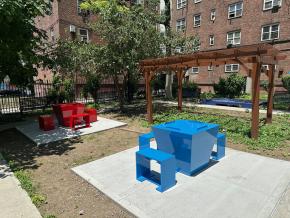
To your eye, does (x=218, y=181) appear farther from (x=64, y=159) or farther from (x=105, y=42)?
(x=105, y=42)

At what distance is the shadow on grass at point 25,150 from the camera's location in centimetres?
612

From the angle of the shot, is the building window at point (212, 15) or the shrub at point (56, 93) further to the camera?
the building window at point (212, 15)

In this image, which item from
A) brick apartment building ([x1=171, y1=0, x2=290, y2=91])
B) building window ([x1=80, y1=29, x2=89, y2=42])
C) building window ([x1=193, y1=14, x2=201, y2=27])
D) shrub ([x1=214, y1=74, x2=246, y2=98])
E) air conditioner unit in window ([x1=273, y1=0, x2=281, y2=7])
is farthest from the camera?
building window ([x1=193, y1=14, x2=201, y2=27])

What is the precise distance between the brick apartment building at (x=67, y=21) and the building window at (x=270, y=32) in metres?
17.7

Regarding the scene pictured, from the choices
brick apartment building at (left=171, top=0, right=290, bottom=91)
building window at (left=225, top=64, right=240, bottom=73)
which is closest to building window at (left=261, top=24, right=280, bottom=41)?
brick apartment building at (left=171, top=0, right=290, bottom=91)

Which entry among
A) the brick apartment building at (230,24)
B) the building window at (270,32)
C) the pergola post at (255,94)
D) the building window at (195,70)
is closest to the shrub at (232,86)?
the brick apartment building at (230,24)

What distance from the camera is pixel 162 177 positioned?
4.29 metres

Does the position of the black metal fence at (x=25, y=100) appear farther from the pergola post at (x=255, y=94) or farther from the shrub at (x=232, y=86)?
the shrub at (x=232, y=86)

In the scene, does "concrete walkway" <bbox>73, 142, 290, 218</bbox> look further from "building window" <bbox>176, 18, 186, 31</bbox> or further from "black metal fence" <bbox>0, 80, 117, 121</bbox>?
"building window" <bbox>176, 18, 186, 31</bbox>

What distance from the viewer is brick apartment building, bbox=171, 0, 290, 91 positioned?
2077 centimetres

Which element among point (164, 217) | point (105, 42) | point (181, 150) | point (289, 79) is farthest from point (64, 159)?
point (289, 79)

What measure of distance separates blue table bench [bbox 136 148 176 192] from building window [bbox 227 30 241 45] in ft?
75.1

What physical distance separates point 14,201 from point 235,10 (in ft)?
85.5

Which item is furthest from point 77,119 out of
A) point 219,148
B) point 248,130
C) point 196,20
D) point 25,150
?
point 196,20
